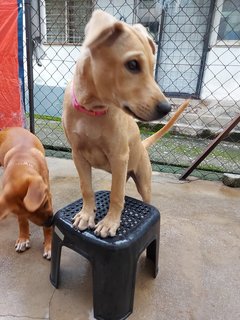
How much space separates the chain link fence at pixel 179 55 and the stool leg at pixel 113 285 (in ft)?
10.2

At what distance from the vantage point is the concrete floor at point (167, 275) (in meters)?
1.46

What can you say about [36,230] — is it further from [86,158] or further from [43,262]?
[86,158]

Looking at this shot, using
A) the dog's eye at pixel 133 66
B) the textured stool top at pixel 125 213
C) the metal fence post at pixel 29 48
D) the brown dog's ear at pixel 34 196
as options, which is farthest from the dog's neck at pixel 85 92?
the metal fence post at pixel 29 48

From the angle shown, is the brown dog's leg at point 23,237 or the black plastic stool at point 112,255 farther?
the brown dog's leg at point 23,237

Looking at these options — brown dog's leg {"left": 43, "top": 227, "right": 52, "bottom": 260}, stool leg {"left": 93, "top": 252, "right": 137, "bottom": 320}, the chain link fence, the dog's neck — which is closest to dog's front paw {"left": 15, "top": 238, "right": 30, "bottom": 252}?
brown dog's leg {"left": 43, "top": 227, "right": 52, "bottom": 260}

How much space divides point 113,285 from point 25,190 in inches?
24.1

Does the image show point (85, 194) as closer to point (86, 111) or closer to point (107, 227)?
point (107, 227)

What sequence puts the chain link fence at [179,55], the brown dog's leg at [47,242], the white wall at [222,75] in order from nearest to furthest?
the brown dog's leg at [47,242] → the chain link fence at [179,55] → the white wall at [222,75]

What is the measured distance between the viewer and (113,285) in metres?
1.36

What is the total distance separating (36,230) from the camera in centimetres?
206

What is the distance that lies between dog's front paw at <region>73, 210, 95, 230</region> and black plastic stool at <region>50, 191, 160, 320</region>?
2cm

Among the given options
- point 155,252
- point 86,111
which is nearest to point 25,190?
point 86,111

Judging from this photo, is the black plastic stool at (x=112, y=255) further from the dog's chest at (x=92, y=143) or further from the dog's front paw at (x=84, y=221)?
the dog's chest at (x=92, y=143)

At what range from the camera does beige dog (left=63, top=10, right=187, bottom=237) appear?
1.07 m
